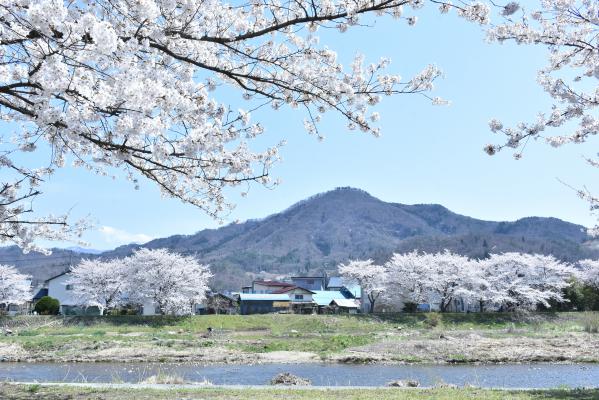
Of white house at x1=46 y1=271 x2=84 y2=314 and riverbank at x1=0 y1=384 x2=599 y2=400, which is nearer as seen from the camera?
riverbank at x1=0 y1=384 x2=599 y2=400

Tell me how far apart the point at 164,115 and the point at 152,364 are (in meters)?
19.3

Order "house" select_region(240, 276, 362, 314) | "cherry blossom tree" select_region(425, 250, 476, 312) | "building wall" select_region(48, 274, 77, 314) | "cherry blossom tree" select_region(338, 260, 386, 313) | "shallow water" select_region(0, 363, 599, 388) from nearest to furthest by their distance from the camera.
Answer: "shallow water" select_region(0, 363, 599, 388), "cherry blossom tree" select_region(425, 250, 476, 312), "cherry blossom tree" select_region(338, 260, 386, 313), "building wall" select_region(48, 274, 77, 314), "house" select_region(240, 276, 362, 314)

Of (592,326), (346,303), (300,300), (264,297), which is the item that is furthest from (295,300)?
(592,326)

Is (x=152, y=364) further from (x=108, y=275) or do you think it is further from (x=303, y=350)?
(x=108, y=275)

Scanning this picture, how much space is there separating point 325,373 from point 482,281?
1316 inches

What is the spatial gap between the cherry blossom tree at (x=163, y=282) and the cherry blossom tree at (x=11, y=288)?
1341 centimetres

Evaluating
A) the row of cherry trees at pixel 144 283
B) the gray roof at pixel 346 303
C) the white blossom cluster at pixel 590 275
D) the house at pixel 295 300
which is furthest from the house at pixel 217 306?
the white blossom cluster at pixel 590 275

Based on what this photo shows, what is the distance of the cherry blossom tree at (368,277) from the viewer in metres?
52.8

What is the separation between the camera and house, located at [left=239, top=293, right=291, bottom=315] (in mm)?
57031

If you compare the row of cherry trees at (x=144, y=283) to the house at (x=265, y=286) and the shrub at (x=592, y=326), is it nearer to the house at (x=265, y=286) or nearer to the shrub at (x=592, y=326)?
the house at (x=265, y=286)

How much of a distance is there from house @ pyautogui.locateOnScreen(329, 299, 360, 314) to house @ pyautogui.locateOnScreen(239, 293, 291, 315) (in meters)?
5.37

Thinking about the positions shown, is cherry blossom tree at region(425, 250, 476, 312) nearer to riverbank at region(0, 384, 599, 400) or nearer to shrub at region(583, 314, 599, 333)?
shrub at region(583, 314, 599, 333)

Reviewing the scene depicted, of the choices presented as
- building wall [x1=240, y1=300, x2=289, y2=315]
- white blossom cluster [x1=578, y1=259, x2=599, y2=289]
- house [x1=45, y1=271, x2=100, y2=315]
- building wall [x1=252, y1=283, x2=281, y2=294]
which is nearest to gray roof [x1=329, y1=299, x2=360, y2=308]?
building wall [x1=240, y1=300, x2=289, y2=315]

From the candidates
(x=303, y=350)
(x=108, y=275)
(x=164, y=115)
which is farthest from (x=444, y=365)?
(x=108, y=275)
